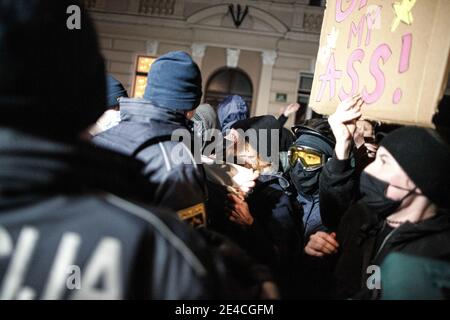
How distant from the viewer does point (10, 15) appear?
2.38 feet

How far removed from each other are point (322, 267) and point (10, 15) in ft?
6.42

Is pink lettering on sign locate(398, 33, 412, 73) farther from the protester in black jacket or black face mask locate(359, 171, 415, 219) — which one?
black face mask locate(359, 171, 415, 219)

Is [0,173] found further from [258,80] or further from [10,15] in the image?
[258,80]

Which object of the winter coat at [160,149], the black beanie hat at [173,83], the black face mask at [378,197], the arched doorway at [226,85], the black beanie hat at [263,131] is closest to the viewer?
the winter coat at [160,149]

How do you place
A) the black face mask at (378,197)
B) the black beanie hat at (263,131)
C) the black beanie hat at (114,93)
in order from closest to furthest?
the black face mask at (378,197) < the black beanie hat at (263,131) < the black beanie hat at (114,93)

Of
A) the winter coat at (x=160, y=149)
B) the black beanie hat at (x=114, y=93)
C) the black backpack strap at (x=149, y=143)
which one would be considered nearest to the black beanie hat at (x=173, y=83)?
the winter coat at (x=160, y=149)

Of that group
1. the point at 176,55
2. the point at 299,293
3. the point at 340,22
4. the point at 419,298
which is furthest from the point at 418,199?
the point at 176,55

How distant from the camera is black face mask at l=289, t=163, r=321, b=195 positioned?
245 centimetres

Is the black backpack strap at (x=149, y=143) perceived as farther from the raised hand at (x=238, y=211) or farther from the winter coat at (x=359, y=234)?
the winter coat at (x=359, y=234)

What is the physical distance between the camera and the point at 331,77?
Result: 2037mm

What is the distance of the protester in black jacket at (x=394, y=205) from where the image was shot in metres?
1.47

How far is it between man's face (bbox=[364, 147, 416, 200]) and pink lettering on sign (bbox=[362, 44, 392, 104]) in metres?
0.24

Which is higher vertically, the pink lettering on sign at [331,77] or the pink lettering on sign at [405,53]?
the pink lettering on sign at [405,53]

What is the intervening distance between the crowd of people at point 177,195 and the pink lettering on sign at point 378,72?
0.09 meters
